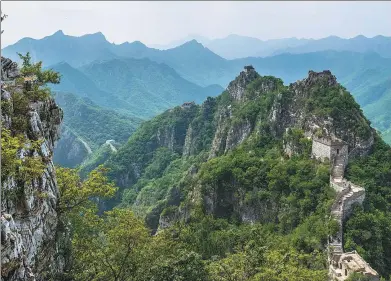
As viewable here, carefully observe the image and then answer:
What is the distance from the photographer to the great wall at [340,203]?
29.5 meters

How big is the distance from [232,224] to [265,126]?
1707cm

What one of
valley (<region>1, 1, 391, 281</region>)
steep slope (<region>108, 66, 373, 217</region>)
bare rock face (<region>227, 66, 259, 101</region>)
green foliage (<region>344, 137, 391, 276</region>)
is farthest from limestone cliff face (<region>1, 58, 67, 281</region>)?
bare rock face (<region>227, 66, 259, 101</region>)

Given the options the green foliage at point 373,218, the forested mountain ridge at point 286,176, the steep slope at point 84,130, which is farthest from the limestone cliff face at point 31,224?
the steep slope at point 84,130

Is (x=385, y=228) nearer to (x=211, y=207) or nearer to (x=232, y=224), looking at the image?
(x=232, y=224)

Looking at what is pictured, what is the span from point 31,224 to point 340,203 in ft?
84.5

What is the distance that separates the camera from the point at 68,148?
159 metres

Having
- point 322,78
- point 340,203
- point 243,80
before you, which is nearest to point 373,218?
point 340,203

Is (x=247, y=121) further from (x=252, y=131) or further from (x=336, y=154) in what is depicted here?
(x=336, y=154)

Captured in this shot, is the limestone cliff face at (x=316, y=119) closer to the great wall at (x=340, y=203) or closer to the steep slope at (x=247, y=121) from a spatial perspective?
the steep slope at (x=247, y=121)

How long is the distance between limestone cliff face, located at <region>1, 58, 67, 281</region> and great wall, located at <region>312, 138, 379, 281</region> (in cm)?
1781

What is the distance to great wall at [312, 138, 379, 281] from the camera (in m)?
29.5

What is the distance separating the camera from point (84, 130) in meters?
175

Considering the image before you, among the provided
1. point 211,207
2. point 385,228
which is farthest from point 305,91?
point 385,228

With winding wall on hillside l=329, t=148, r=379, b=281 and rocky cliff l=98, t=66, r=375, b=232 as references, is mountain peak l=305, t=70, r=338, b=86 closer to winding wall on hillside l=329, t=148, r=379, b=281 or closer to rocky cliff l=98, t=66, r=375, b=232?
rocky cliff l=98, t=66, r=375, b=232
